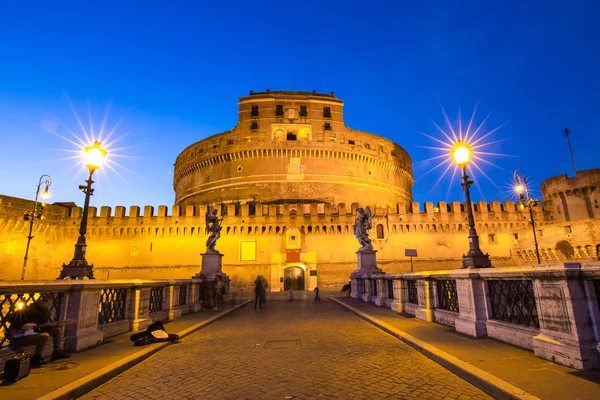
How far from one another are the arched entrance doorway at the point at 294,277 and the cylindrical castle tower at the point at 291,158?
910 cm

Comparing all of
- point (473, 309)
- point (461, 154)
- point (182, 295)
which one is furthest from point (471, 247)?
point (182, 295)

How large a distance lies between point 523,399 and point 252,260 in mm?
29028

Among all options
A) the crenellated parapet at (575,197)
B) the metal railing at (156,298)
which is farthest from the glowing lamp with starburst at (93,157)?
the crenellated parapet at (575,197)

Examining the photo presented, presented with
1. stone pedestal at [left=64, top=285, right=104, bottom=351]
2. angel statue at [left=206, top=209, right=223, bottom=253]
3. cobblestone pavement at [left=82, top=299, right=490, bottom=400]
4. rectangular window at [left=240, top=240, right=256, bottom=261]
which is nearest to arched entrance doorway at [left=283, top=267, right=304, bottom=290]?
rectangular window at [left=240, top=240, right=256, bottom=261]

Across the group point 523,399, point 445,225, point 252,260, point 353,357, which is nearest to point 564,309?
A: point 523,399

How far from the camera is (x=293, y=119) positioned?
41.1 m

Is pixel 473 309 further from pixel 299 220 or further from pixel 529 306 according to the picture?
pixel 299 220

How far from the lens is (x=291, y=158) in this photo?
3984 cm

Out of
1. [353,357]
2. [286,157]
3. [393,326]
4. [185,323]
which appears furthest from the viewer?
[286,157]

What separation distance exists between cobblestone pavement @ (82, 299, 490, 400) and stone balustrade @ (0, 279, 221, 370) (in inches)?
57.1

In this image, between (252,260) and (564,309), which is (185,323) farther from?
(252,260)

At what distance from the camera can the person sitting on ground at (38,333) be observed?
4.68 meters

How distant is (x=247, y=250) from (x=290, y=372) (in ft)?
89.2

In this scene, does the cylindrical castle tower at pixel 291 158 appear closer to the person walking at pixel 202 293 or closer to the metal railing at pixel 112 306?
the person walking at pixel 202 293
